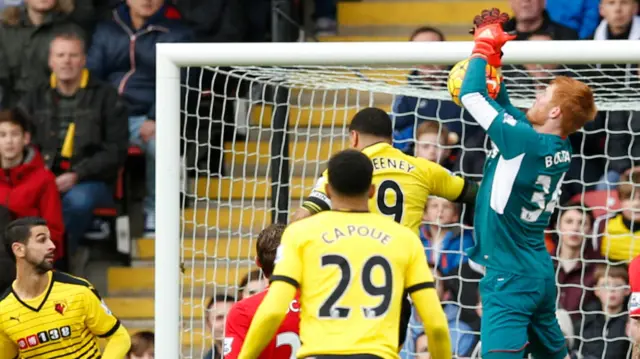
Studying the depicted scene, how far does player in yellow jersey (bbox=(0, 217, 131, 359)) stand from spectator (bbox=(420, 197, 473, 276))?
1.90m

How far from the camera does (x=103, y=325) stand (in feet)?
26.2

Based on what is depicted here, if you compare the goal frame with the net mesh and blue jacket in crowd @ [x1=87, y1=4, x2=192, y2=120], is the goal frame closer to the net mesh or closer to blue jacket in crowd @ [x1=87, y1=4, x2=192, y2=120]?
the net mesh

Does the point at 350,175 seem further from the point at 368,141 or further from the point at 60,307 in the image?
the point at 60,307

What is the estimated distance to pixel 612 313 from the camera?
8492mm

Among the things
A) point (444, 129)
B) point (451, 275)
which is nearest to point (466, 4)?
point (444, 129)

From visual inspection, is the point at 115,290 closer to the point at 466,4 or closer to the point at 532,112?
the point at 466,4

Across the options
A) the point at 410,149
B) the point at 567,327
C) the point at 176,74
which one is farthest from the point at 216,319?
the point at 567,327

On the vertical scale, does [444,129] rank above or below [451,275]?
above

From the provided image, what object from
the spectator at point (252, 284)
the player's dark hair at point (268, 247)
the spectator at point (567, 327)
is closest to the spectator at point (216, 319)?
the spectator at point (252, 284)

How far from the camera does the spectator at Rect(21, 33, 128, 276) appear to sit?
32.6 ft

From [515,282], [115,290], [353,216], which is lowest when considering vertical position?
[115,290]

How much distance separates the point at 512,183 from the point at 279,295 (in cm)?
150

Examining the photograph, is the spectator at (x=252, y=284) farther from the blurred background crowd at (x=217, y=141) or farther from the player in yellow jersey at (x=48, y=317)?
the player in yellow jersey at (x=48, y=317)

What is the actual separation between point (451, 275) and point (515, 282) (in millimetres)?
1986
